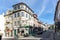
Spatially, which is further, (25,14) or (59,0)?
(25,14)

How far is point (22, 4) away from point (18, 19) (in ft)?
14.7

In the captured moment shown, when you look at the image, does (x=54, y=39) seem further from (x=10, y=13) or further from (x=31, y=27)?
(x=10, y=13)

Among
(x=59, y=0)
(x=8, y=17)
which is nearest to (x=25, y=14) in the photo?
(x=8, y=17)

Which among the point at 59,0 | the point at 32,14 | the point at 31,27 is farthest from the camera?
the point at 32,14

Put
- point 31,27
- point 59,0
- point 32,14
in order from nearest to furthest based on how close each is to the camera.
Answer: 1. point 59,0
2. point 31,27
3. point 32,14

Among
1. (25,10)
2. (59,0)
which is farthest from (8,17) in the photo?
(59,0)

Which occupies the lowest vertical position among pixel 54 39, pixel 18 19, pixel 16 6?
pixel 54 39

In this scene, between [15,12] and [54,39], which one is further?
[15,12]

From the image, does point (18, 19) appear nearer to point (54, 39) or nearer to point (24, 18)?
point (24, 18)

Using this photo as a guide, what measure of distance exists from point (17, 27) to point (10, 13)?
4.09m

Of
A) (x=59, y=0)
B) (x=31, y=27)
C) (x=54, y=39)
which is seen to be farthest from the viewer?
(x=31, y=27)

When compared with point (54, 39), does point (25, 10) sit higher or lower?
higher

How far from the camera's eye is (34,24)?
50406 mm

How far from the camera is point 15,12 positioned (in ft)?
161
